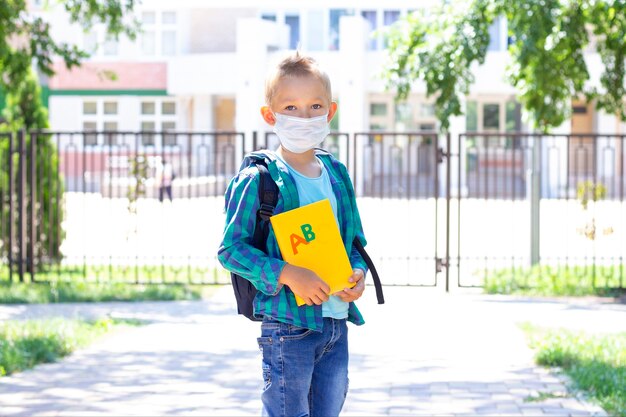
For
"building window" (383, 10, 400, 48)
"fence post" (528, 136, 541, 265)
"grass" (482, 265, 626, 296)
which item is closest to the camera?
"grass" (482, 265, 626, 296)

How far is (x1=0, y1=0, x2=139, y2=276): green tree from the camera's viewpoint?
596 inches

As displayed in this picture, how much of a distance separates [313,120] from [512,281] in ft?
34.2

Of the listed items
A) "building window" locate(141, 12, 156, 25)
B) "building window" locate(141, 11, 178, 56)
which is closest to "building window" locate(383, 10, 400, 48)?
"building window" locate(141, 11, 178, 56)

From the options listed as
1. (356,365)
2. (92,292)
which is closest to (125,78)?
(92,292)

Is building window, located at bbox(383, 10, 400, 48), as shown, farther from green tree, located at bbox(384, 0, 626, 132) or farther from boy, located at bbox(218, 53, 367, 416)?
boy, located at bbox(218, 53, 367, 416)

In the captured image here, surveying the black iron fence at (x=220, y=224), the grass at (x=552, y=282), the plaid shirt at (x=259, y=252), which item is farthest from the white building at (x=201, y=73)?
the plaid shirt at (x=259, y=252)

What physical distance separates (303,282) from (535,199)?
11804 mm

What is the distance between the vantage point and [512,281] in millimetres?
14484

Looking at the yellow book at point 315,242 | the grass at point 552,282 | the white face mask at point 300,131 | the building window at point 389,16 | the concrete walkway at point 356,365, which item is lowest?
the concrete walkway at point 356,365

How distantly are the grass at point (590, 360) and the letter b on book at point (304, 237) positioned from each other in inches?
128

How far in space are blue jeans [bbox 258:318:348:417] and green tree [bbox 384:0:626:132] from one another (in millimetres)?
9383

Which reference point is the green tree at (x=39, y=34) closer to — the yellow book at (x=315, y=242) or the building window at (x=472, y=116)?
the yellow book at (x=315, y=242)

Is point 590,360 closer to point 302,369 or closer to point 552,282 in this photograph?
point 302,369

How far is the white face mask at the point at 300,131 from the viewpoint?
4391mm
